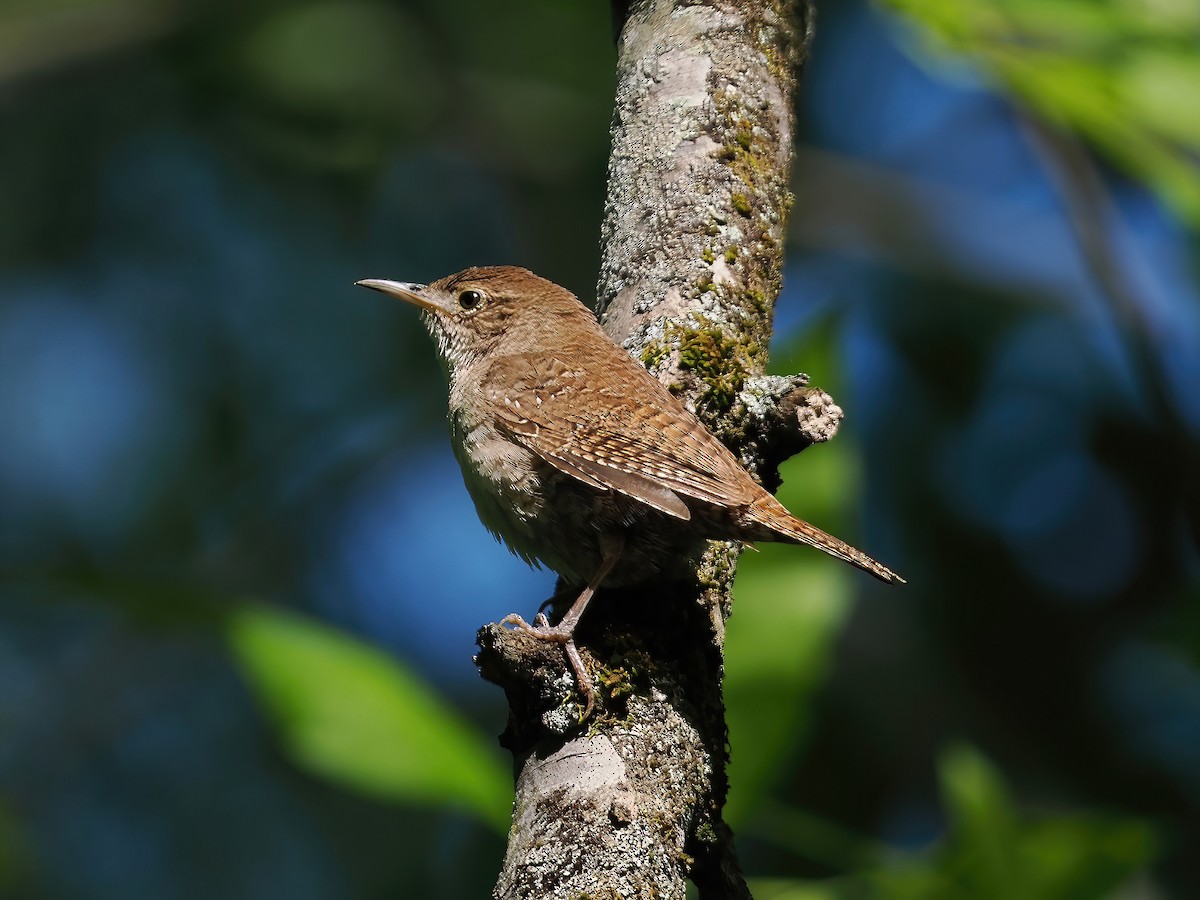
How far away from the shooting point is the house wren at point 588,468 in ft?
9.21

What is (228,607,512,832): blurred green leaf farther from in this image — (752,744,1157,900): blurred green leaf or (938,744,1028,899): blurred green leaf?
(938,744,1028,899): blurred green leaf

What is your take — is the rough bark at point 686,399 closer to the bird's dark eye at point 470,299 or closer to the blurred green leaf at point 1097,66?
the blurred green leaf at point 1097,66

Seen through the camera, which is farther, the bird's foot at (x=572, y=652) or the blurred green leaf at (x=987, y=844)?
the blurred green leaf at (x=987, y=844)

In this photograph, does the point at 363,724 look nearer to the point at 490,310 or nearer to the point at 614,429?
the point at 614,429

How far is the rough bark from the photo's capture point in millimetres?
2182

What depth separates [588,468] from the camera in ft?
10.1

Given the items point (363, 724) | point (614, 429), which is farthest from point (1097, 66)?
point (363, 724)

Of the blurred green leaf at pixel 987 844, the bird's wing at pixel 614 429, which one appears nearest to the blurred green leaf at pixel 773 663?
the bird's wing at pixel 614 429

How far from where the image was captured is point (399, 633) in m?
9.27

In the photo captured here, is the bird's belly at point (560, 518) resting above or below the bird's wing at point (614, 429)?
below

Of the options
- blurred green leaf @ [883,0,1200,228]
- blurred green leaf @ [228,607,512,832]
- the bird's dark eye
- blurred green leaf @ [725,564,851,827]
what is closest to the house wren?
blurred green leaf @ [725,564,851,827]

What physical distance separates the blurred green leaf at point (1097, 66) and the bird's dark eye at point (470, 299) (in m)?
1.63

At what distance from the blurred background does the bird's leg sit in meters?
0.80

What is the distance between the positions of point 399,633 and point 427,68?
3.96 meters
